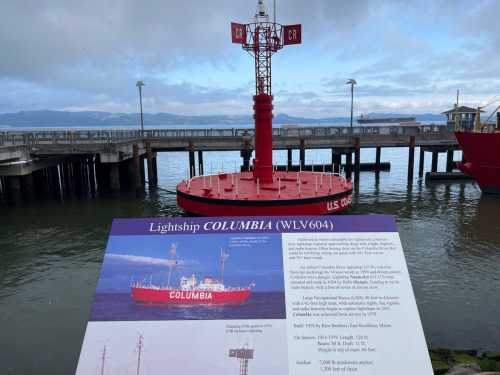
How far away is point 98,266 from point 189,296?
13.7 metres

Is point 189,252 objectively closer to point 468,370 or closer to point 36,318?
point 468,370

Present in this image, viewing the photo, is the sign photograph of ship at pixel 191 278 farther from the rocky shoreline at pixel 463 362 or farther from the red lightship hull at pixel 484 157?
the red lightship hull at pixel 484 157

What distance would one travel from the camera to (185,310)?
19.3 feet

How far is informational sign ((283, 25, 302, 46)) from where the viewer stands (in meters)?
23.4

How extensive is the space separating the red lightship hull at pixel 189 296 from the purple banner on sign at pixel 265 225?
1.10 m

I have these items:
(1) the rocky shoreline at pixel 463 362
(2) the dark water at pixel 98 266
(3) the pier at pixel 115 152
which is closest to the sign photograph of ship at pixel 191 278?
(1) the rocky shoreline at pixel 463 362

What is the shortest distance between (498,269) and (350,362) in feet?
50.5

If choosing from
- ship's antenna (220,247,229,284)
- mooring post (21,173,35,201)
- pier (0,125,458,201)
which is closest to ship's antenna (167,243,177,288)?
ship's antenna (220,247,229,284)

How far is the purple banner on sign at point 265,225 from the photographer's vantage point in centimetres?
663

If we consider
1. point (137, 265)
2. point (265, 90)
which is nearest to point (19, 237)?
point (265, 90)

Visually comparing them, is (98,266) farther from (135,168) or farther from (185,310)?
(135,168)

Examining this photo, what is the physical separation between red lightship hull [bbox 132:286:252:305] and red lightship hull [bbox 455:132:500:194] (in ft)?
112

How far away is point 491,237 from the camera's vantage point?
22.5 metres

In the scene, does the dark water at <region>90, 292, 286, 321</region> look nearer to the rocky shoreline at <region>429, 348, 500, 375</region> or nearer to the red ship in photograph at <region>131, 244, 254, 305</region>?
the red ship in photograph at <region>131, 244, 254, 305</region>
